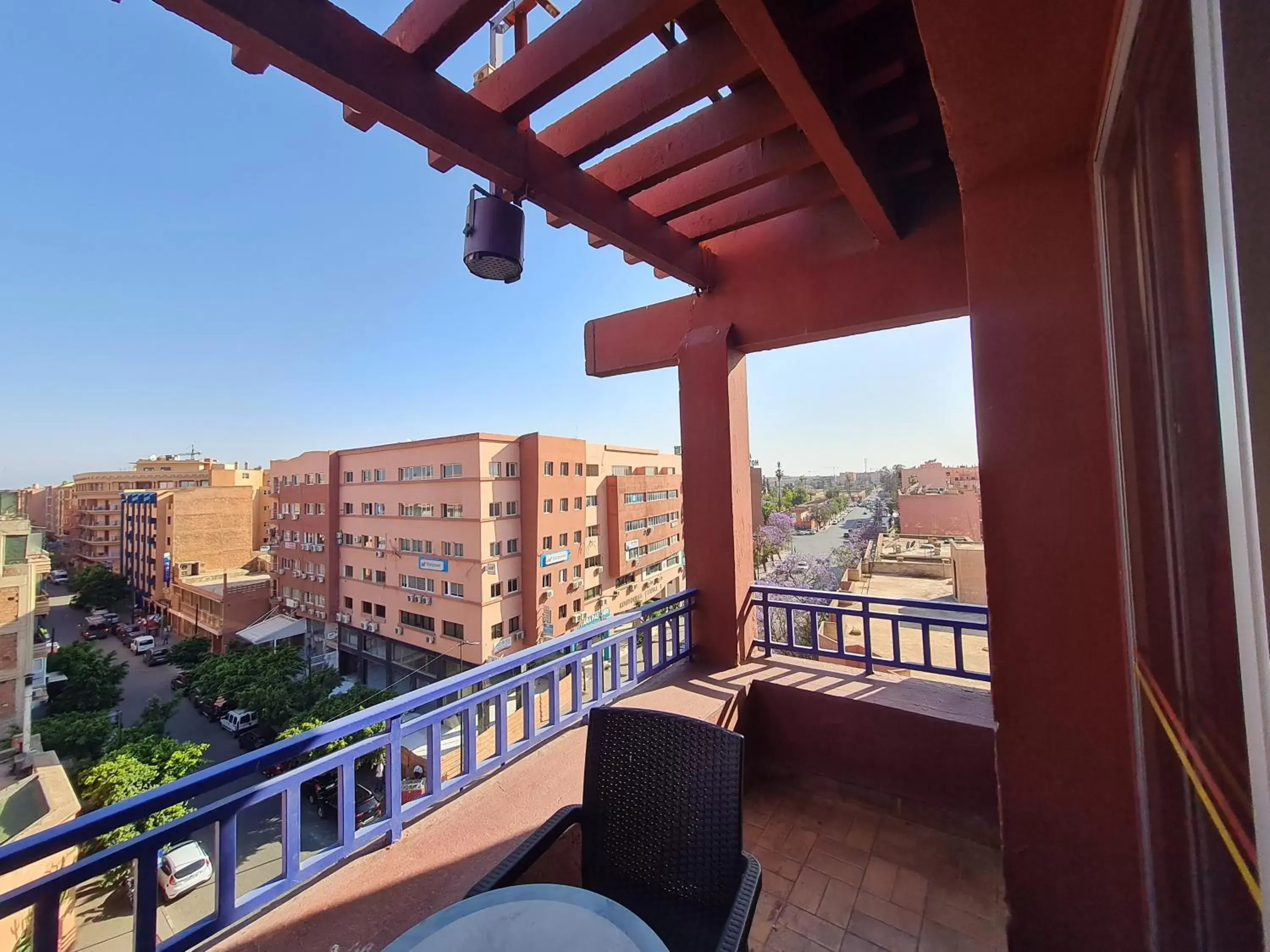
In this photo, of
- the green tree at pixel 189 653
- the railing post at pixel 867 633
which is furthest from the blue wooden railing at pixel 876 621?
the green tree at pixel 189 653

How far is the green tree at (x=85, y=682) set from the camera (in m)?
15.6

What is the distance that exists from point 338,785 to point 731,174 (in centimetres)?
310

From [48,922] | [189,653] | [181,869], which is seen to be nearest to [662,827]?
[48,922]

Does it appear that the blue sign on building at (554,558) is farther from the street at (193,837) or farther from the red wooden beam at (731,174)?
the red wooden beam at (731,174)

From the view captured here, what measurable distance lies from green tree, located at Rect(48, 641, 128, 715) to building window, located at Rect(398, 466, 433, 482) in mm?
11945

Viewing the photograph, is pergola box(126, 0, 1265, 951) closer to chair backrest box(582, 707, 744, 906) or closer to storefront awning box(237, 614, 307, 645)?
chair backrest box(582, 707, 744, 906)

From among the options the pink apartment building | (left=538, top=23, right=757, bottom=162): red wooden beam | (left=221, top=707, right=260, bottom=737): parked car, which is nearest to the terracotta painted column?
(left=538, top=23, right=757, bottom=162): red wooden beam

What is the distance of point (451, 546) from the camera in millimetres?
17062

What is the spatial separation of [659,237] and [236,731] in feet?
66.3

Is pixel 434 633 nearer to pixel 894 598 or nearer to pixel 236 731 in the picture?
pixel 236 731

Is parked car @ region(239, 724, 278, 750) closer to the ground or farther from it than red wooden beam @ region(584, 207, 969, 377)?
closer to the ground

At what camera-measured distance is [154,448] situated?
125ft

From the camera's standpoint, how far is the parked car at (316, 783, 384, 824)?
176 cm

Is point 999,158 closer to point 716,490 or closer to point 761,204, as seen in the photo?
point 761,204
